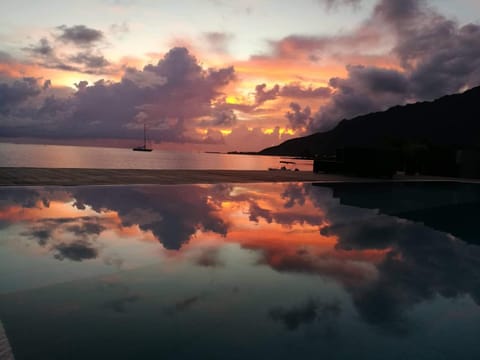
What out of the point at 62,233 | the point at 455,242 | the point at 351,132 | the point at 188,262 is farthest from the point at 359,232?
the point at 351,132

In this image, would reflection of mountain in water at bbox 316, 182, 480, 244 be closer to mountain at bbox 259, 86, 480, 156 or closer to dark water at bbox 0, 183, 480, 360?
dark water at bbox 0, 183, 480, 360

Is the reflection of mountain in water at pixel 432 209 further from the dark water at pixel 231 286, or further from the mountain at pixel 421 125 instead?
the mountain at pixel 421 125

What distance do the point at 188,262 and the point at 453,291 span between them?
338 centimetres

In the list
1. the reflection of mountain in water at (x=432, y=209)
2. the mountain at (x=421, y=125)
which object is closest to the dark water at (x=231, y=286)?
the reflection of mountain in water at (x=432, y=209)

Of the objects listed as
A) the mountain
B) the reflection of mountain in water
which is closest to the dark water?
the reflection of mountain in water

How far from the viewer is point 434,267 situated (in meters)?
5.30

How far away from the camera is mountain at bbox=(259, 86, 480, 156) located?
85.3 meters

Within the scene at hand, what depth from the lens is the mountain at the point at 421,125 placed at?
85.3 meters

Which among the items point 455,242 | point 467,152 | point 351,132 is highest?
point 351,132

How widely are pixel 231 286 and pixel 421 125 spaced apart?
363ft

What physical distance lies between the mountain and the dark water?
73.8m

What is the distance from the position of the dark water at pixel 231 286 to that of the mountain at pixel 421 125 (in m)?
73.8

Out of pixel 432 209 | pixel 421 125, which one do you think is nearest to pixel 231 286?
pixel 432 209

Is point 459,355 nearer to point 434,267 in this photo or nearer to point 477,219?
point 434,267
